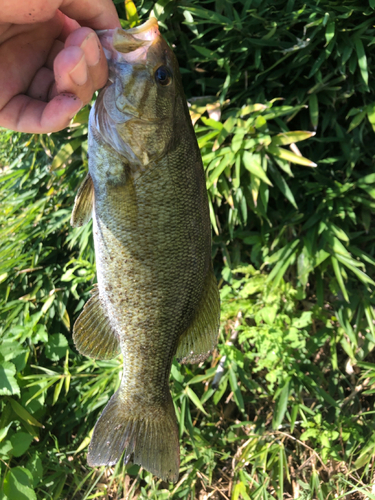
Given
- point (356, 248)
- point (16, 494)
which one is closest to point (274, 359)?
point (356, 248)

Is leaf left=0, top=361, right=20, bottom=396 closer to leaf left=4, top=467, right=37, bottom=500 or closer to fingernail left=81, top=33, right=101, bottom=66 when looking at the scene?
leaf left=4, top=467, right=37, bottom=500

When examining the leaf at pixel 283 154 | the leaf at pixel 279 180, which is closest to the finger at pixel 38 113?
the leaf at pixel 283 154

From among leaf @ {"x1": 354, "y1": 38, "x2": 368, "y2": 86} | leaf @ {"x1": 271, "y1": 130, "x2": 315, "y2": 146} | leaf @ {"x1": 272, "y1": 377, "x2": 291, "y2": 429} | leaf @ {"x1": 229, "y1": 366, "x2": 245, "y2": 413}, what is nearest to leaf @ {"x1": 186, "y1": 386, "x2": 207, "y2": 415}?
leaf @ {"x1": 229, "y1": 366, "x2": 245, "y2": 413}

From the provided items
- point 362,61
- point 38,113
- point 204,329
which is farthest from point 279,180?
point 38,113

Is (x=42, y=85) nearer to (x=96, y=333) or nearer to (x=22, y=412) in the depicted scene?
(x=96, y=333)

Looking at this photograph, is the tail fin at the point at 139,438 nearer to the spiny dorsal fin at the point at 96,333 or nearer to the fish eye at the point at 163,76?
the spiny dorsal fin at the point at 96,333

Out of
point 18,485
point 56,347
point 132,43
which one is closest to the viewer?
point 132,43
